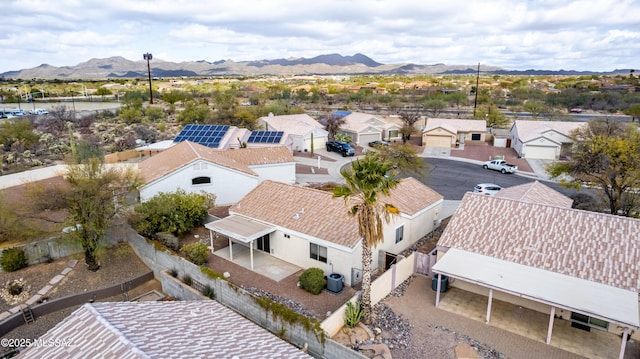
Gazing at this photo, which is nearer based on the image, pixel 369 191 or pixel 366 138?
pixel 369 191

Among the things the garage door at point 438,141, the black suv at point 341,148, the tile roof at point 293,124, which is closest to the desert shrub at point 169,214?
the black suv at point 341,148

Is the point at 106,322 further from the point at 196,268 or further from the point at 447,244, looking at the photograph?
the point at 447,244

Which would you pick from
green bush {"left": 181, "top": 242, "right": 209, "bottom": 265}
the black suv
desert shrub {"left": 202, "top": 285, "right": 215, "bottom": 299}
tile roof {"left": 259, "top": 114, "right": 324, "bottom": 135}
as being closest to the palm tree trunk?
desert shrub {"left": 202, "top": 285, "right": 215, "bottom": 299}

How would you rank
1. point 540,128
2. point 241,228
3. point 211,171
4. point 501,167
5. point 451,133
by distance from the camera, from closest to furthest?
point 241,228 < point 211,171 < point 501,167 < point 540,128 < point 451,133

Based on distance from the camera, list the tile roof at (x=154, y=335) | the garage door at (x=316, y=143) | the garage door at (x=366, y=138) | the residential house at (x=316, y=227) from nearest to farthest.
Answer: the tile roof at (x=154, y=335) < the residential house at (x=316, y=227) < the garage door at (x=316, y=143) < the garage door at (x=366, y=138)

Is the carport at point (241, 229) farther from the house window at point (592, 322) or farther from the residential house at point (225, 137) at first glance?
the residential house at point (225, 137)

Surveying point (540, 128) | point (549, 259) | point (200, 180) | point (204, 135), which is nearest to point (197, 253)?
point (200, 180)

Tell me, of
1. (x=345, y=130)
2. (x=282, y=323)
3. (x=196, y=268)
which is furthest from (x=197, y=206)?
(x=345, y=130)

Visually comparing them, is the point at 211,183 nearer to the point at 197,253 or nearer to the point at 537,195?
the point at 197,253
